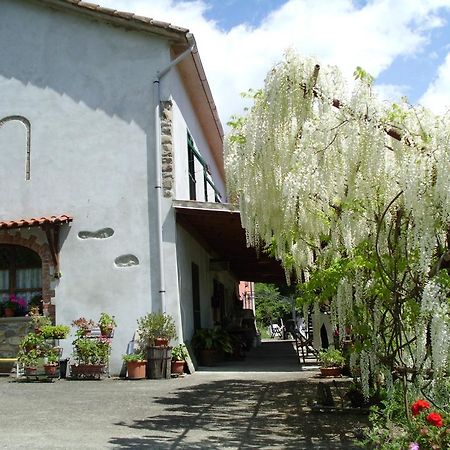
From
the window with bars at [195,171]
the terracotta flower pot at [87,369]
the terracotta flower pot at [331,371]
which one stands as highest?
the window with bars at [195,171]

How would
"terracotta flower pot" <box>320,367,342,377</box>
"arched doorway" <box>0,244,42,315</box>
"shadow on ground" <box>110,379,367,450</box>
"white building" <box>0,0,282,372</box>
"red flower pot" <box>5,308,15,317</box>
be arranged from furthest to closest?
"arched doorway" <box>0,244,42,315</box>, "red flower pot" <box>5,308,15,317</box>, "white building" <box>0,0,282,372</box>, "terracotta flower pot" <box>320,367,342,377</box>, "shadow on ground" <box>110,379,367,450</box>

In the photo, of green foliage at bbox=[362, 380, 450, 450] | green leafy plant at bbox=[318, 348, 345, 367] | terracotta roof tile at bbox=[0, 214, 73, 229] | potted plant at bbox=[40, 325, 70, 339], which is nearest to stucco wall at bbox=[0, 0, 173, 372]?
terracotta roof tile at bbox=[0, 214, 73, 229]

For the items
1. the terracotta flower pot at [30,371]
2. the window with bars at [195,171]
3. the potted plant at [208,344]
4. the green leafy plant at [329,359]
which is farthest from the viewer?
the window with bars at [195,171]

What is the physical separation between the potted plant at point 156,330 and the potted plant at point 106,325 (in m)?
0.48

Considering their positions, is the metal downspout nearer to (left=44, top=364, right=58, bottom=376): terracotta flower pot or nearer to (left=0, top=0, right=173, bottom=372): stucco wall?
(left=0, top=0, right=173, bottom=372): stucco wall

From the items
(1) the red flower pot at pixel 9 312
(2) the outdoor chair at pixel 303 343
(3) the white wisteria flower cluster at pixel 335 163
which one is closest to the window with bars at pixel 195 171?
(2) the outdoor chair at pixel 303 343

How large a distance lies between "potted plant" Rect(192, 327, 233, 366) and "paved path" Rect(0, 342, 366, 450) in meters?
1.74

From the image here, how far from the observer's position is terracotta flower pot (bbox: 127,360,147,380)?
905 centimetres

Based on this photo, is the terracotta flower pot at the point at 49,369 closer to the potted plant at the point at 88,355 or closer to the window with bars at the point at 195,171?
the potted plant at the point at 88,355

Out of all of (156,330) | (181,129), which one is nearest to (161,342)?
(156,330)

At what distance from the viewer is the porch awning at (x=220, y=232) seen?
9.54 meters

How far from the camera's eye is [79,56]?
34.5 feet

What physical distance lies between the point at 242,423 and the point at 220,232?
20.7 ft

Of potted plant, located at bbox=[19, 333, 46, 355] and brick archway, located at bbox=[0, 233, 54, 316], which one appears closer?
potted plant, located at bbox=[19, 333, 46, 355]
